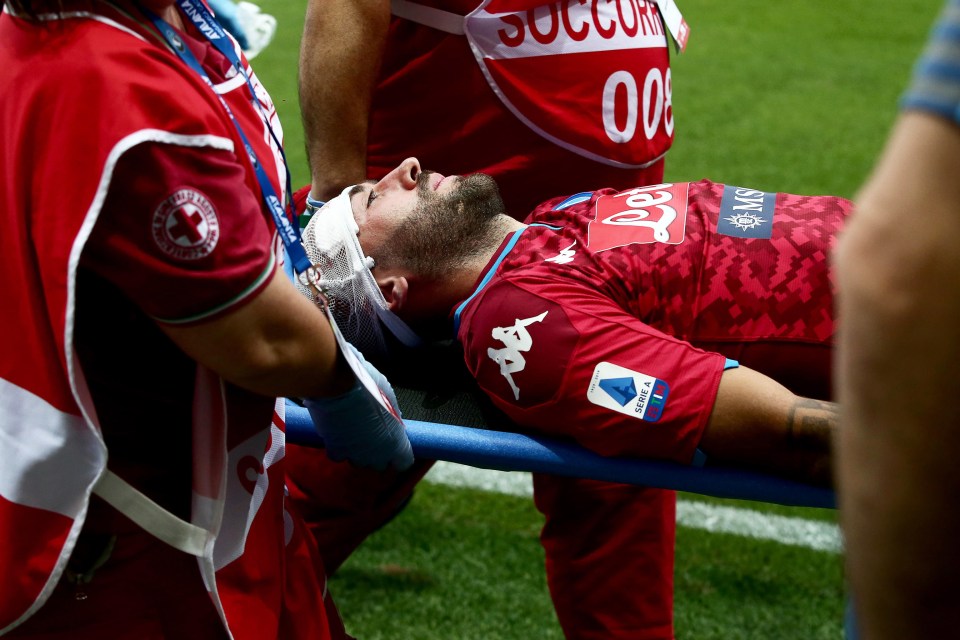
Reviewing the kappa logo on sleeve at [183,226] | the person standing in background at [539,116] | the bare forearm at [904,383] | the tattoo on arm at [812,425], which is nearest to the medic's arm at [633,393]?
the tattoo on arm at [812,425]

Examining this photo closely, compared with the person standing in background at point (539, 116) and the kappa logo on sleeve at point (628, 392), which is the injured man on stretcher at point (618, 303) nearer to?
the kappa logo on sleeve at point (628, 392)

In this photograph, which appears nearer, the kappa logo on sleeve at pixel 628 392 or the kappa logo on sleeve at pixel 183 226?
the kappa logo on sleeve at pixel 183 226

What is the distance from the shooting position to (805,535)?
3312 millimetres

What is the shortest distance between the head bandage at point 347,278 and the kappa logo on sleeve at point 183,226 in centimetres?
107

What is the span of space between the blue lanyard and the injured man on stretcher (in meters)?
0.59

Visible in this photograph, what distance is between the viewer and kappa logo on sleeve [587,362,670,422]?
74.0 inches

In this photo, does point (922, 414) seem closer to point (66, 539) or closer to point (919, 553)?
point (919, 553)

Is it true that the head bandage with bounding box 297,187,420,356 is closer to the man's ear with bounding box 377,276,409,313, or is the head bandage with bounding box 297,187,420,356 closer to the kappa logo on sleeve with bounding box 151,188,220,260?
the man's ear with bounding box 377,276,409,313

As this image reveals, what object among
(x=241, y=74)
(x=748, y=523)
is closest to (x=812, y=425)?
(x=241, y=74)

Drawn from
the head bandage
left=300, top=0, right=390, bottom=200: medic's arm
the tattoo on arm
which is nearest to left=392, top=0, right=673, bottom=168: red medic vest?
left=300, top=0, right=390, bottom=200: medic's arm

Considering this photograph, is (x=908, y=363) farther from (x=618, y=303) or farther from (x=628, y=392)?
(x=618, y=303)

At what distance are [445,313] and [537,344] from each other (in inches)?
19.9

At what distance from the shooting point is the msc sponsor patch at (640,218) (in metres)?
2.19

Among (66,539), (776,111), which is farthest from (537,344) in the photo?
(776,111)
